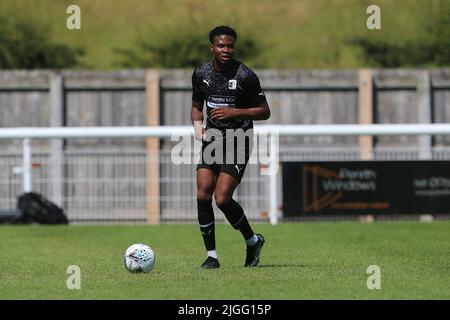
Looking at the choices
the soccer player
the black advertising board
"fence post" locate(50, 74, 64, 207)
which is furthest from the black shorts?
"fence post" locate(50, 74, 64, 207)

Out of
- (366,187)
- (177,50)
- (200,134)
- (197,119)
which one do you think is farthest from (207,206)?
(177,50)

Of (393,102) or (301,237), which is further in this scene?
(393,102)

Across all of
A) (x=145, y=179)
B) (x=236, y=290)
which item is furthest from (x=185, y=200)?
(x=236, y=290)

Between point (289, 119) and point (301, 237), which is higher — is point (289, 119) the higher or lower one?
the higher one

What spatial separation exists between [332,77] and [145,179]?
415 centimetres

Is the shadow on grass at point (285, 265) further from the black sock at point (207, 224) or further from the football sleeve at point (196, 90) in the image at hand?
the football sleeve at point (196, 90)

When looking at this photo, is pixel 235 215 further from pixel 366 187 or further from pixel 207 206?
pixel 366 187

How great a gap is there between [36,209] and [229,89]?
341 inches

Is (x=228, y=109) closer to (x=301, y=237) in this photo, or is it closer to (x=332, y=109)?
(x=301, y=237)

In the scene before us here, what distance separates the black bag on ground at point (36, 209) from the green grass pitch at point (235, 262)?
72 centimetres

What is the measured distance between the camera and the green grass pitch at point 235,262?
9.11 meters

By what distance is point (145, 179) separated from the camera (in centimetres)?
1989

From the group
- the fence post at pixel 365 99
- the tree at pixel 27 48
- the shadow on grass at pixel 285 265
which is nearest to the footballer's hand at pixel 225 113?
the shadow on grass at pixel 285 265

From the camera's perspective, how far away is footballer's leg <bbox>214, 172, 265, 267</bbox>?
35.3 feet
